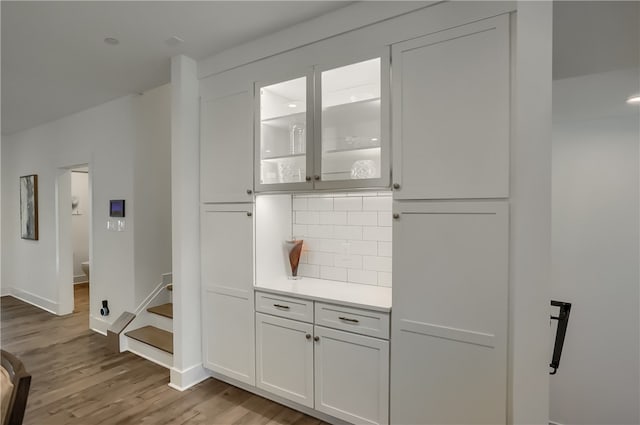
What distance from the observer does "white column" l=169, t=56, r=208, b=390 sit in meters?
2.75

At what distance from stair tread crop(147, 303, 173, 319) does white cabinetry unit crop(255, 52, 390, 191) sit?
192 cm

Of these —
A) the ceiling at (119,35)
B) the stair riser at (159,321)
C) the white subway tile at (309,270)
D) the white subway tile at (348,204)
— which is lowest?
the stair riser at (159,321)

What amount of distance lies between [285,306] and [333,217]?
30.9 inches

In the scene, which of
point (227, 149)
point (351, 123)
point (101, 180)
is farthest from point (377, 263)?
point (101, 180)

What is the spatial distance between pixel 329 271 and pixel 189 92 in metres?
1.83

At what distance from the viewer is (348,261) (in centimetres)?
266

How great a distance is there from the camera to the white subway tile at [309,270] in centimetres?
283

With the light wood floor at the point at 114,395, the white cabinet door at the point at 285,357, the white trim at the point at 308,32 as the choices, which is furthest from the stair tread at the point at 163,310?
the white trim at the point at 308,32

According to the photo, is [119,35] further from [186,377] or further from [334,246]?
[186,377]

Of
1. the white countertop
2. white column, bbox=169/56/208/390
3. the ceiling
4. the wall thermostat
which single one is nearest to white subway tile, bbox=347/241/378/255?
the white countertop

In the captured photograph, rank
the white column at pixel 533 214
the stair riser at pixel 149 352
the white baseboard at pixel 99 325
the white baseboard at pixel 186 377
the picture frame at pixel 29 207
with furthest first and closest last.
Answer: the picture frame at pixel 29 207 → the white baseboard at pixel 99 325 → the stair riser at pixel 149 352 → the white baseboard at pixel 186 377 → the white column at pixel 533 214

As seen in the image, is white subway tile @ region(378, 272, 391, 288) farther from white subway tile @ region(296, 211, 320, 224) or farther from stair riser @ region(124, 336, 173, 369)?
stair riser @ region(124, 336, 173, 369)

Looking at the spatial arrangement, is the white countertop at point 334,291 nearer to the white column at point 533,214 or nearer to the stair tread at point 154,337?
the white column at point 533,214

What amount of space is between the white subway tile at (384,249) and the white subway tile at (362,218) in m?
0.16
